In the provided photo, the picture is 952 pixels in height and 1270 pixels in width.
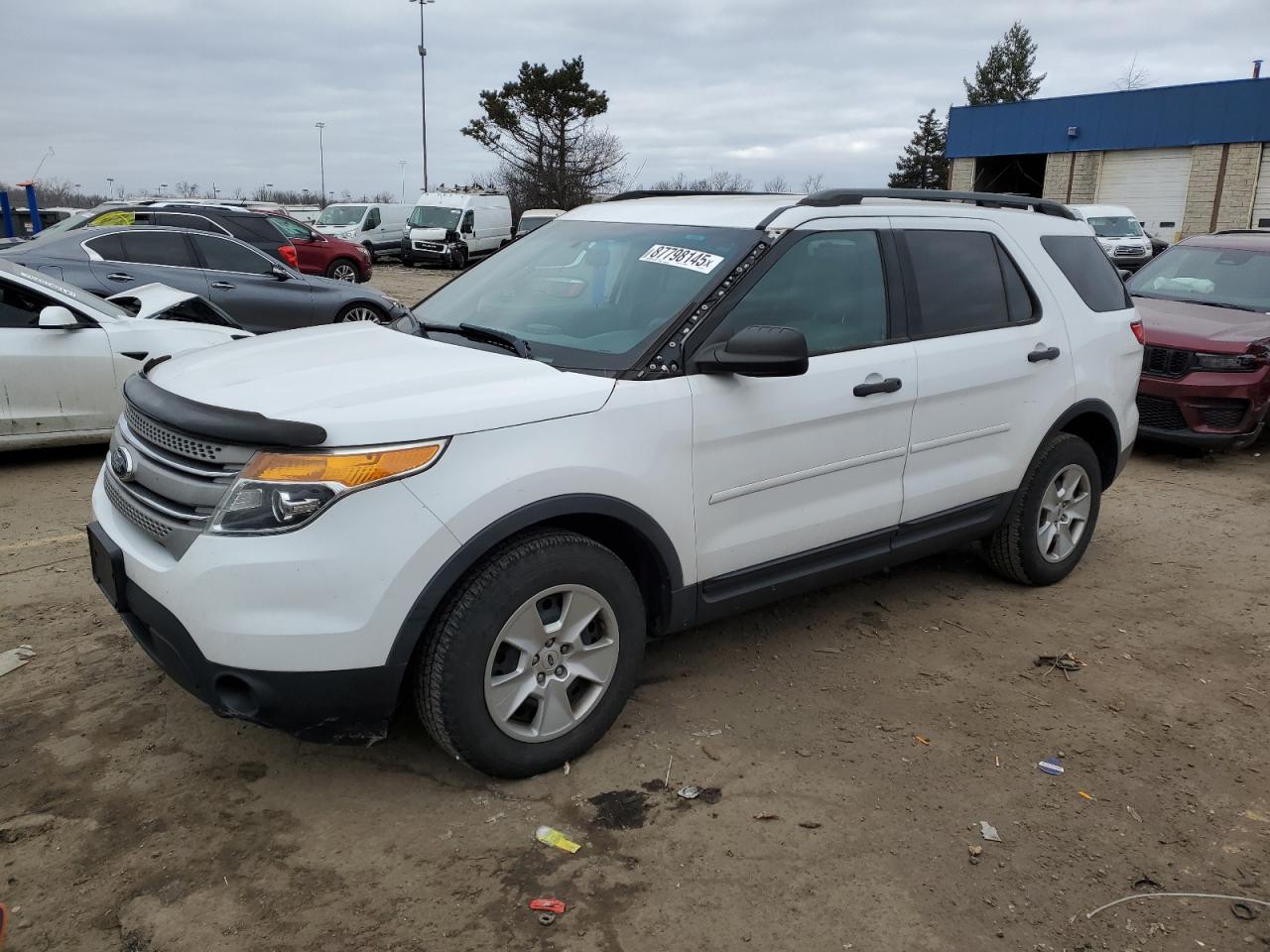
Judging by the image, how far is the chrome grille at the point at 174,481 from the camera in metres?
2.78

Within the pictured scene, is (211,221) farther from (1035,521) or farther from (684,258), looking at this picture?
(1035,521)

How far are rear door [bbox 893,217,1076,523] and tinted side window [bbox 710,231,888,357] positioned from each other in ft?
0.68

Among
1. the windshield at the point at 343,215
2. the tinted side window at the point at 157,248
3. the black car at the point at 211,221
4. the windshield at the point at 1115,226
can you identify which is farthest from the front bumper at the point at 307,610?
the windshield at the point at 343,215

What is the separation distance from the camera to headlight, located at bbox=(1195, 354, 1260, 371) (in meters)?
7.56

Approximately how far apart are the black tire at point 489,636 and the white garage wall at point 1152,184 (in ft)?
120

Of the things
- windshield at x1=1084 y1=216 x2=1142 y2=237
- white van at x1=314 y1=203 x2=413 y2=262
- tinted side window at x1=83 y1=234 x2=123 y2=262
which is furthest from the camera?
white van at x1=314 y1=203 x2=413 y2=262

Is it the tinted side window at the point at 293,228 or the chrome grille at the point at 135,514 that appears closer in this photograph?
the chrome grille at the point at 135,514

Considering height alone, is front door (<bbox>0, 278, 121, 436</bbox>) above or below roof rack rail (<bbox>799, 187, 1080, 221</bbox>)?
below

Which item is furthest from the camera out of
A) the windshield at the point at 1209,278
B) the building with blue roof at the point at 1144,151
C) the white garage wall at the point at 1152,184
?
the white garage wall at the point at 1152,184

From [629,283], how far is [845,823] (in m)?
2.02

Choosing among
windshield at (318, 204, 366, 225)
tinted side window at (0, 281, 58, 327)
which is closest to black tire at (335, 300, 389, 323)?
tinted side window at (0, 281, 58, 327)

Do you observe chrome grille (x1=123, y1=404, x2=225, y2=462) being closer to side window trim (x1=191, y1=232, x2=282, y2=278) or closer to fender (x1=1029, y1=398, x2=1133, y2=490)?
fender (x1=1029, y1=398, x2=1133, y2=490)

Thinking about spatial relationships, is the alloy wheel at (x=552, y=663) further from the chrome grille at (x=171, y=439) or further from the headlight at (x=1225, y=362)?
the headlight at (x=1225, y=362)

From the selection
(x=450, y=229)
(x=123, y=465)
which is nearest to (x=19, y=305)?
(x=123, y=465)
